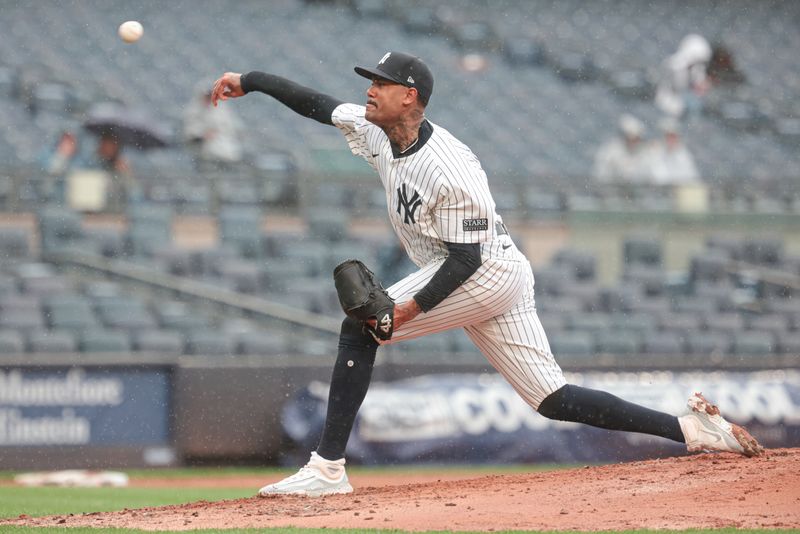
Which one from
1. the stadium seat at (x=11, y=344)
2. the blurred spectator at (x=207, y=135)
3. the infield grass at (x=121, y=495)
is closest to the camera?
the infield grass at (x=121, y=495)

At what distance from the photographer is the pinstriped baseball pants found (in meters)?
4.98

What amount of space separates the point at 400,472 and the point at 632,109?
952 centimetres

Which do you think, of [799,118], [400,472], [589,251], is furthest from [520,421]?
[799,118]

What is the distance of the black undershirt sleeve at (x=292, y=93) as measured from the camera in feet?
17.4

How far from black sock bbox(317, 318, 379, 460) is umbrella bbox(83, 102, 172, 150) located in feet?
24.0

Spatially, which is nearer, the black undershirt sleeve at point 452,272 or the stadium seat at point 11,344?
the black undershirt sleeve at point 452,272

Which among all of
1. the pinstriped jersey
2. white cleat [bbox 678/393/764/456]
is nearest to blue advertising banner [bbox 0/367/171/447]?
the pinstriped jersey

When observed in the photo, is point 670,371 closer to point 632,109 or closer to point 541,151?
point 541,151

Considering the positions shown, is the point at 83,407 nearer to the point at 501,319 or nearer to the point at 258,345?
the point at 258,345

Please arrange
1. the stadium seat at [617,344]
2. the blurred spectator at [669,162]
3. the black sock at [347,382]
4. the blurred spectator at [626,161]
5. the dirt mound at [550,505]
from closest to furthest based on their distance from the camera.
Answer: the dirt mound at [550,505], the black sock at [347,382], the stadium seat at [617,344], the blurred spectator at [626,161], the blurred spectator at [669,162]

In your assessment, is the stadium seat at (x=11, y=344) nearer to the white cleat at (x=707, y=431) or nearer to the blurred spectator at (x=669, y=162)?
the white cleat at (x=707, y=431)

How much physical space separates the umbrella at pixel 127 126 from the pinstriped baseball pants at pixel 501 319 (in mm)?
7376

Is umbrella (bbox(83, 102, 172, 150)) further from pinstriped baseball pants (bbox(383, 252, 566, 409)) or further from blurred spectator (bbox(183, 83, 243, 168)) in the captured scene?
pinstriped baseball pants (bbox(383, 252, 566, 409))

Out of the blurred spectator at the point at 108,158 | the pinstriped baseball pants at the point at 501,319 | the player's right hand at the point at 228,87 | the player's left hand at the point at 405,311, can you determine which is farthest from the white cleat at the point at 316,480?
the blurred spectator at the point at 108,158
